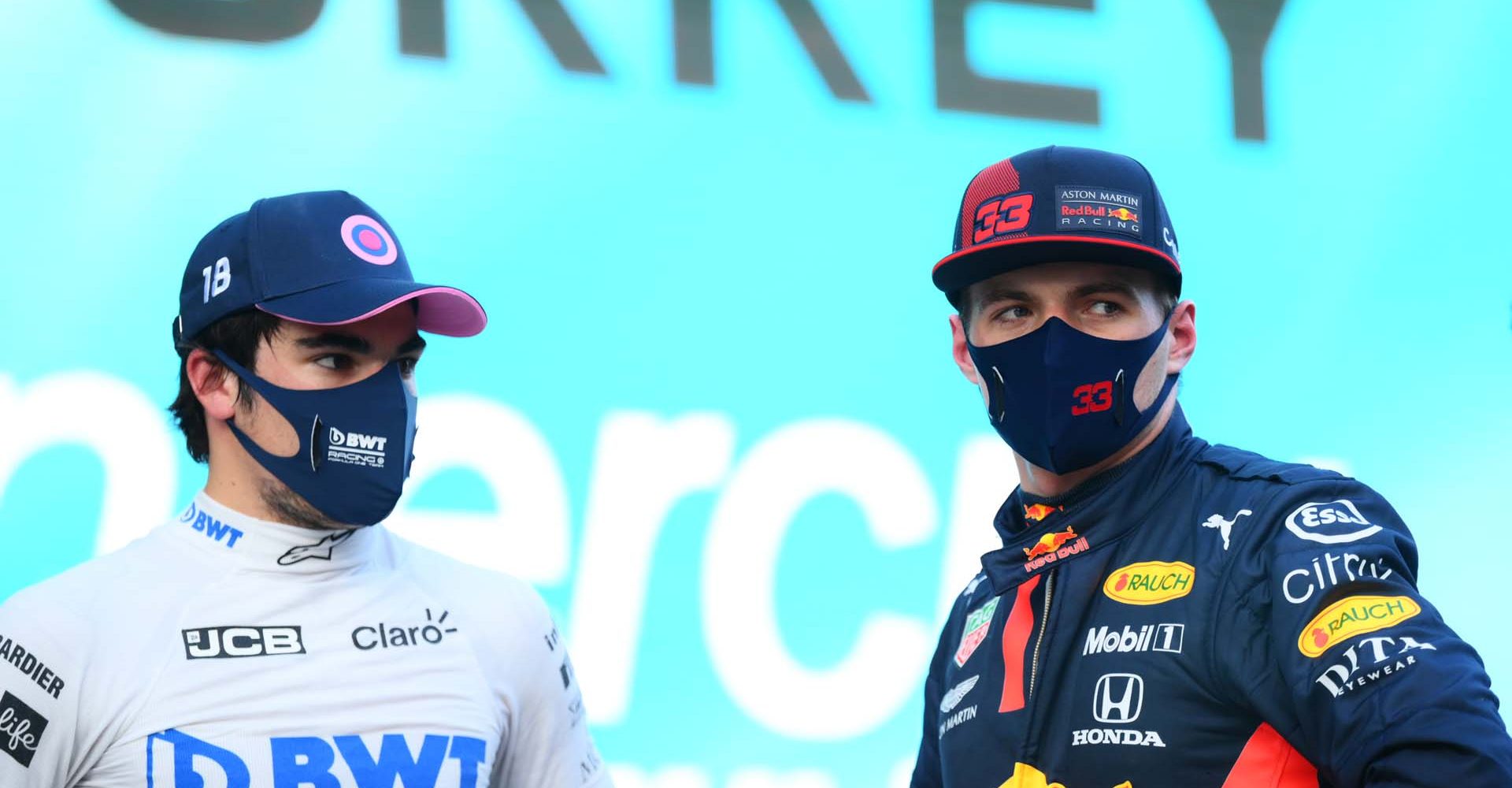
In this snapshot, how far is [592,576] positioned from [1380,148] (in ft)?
7.16

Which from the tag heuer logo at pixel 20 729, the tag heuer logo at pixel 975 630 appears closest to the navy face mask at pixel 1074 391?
the tag heuer logo at pixel 975 630

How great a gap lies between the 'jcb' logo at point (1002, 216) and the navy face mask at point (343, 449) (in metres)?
0.72

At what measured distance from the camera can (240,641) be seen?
171cm

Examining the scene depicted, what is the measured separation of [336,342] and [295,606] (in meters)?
0.32

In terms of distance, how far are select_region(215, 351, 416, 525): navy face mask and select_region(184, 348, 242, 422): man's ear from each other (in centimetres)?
3

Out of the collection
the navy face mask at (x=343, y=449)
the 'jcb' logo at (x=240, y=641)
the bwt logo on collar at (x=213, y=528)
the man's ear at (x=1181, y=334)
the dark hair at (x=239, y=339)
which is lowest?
the 'jcb' logo at (x=240, y=641)

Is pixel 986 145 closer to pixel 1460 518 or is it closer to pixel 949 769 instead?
pixel 1460 518

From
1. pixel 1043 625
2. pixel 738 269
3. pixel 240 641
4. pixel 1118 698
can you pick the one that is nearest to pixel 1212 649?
pixel 1118 698

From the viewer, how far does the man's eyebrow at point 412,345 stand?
6.07 feet

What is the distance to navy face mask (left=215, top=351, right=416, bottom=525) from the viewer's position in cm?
175

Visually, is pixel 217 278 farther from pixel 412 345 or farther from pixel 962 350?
pixel 962 350

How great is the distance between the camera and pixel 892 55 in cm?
346

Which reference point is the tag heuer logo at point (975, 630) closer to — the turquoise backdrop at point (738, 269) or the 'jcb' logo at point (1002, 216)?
A: the 'jcb' logo at point (1002, 216)

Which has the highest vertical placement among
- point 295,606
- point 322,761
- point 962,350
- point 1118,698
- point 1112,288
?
point 1112,288
